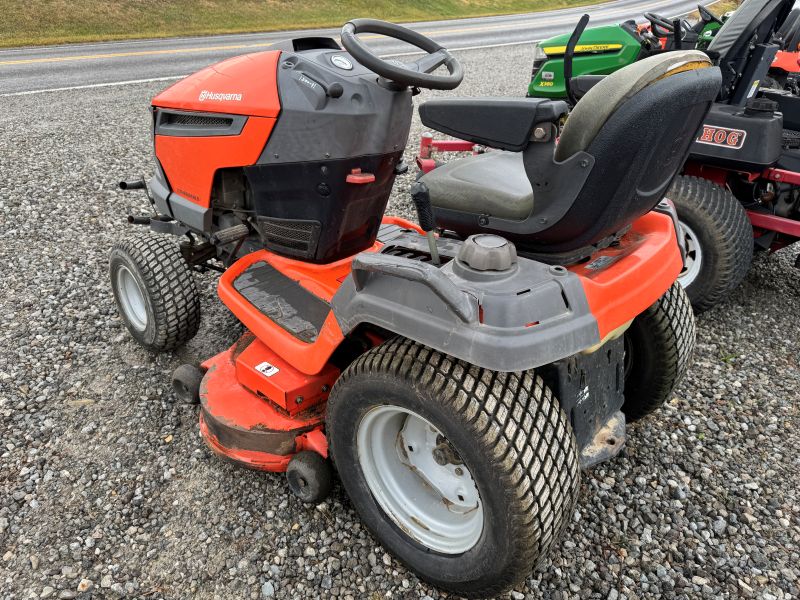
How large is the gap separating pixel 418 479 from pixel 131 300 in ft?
5.83

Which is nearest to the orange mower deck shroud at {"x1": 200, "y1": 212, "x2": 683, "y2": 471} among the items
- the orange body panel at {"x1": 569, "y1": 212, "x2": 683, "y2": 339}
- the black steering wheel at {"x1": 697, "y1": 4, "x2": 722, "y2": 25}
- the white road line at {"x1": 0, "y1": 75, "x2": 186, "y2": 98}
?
the orange body panel at {"x1": 569, "y1": 212, "x2": 683, "y2": 339}

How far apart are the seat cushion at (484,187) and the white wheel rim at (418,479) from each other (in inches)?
26.6

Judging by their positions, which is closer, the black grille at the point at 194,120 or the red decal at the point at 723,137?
the black grille at the point at 194,120

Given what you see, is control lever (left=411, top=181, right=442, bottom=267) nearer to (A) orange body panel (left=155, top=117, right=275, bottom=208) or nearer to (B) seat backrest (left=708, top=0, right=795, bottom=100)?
(A) orange body panel (left=155, top=117, right=275, bottom=208)

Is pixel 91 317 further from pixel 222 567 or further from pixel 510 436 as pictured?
pixel 510 436

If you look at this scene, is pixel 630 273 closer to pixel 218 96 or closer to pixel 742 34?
pixel 218 96

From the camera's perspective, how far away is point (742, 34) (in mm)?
3439

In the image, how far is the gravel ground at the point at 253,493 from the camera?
6.26 ft

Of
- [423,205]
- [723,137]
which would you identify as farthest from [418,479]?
[723,137]

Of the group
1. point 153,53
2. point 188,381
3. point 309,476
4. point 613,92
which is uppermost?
point 613,92

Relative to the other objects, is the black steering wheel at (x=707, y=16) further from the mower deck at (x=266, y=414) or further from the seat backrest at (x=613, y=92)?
the mower deck at (x=266, y=414)

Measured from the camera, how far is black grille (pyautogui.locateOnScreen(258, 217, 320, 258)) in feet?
7.71

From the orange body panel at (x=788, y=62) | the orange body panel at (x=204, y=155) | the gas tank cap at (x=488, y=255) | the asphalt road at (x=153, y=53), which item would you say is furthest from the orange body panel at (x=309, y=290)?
the asphalt road at (x=153, y=53)

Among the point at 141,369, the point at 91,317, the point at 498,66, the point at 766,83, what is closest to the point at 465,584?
the point at 141,369
